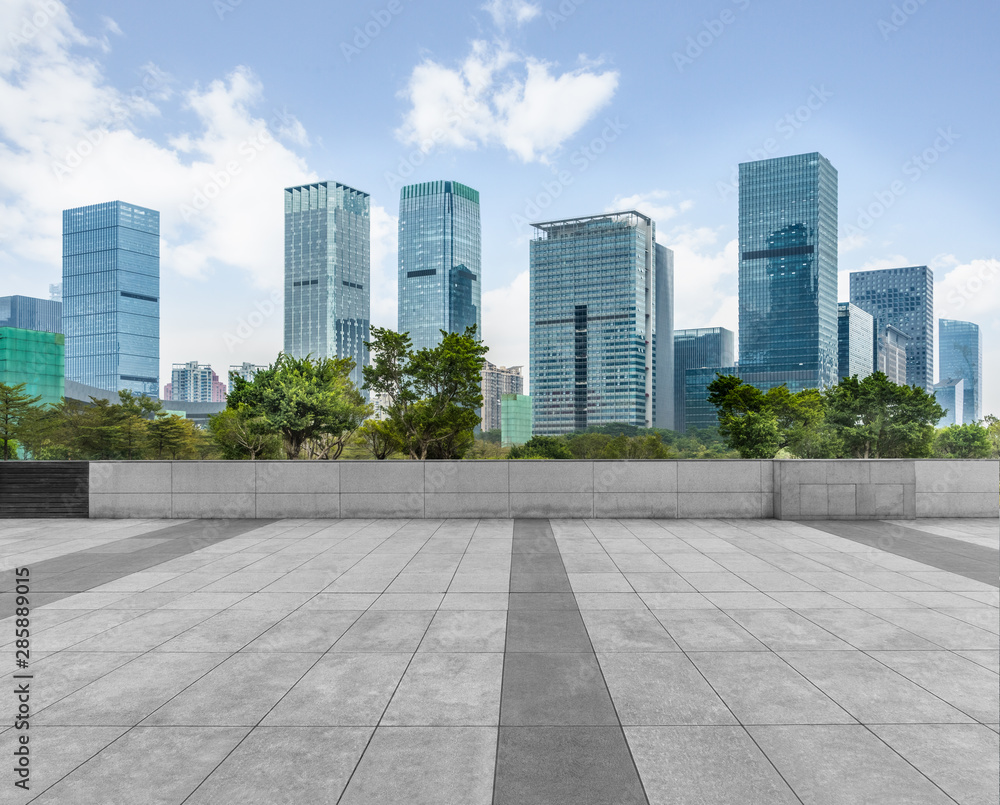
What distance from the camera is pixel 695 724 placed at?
3646 millimetres

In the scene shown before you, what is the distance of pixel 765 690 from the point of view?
4.10m

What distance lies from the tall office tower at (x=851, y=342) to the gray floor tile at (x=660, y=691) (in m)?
206

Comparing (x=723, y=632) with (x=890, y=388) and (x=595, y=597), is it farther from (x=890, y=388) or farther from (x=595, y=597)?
(x=890, y=388)

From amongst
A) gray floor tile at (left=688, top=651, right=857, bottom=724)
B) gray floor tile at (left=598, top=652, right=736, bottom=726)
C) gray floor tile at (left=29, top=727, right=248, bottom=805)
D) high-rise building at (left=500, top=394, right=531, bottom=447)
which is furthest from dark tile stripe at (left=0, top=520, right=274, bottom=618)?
high-rise building at (left=500, top=394, right=531, bottom=447)

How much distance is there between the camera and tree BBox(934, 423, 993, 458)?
36844mm

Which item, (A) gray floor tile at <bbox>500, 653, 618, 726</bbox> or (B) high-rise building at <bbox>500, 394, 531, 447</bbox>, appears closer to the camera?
(A) gray floor tile at <bbox>500, 653, 618, 726</bbox>

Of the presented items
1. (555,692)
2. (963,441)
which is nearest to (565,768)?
(555,692)

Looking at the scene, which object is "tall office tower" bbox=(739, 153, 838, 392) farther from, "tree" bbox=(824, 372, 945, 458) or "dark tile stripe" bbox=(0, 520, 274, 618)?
"dark tile stripe" bbox=(0, 520, 274, 618)

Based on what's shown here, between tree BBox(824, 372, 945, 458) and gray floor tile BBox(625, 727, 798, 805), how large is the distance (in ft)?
131

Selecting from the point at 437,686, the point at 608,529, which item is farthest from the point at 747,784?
the point at 608,529

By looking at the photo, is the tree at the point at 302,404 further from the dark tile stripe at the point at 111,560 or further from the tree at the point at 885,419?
the tree at the point at 885,419

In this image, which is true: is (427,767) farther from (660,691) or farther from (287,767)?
(660,691)

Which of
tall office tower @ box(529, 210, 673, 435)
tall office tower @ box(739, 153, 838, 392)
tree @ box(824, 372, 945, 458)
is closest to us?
tree @ box(824, 372, 945, 458)

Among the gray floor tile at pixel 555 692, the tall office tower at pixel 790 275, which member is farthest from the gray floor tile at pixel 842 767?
the tall office tower at pixel 790 275
